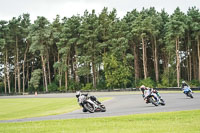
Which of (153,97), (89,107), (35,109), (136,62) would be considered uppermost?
(136,62)

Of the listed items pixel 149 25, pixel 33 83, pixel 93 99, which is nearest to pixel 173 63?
pixel 149 25

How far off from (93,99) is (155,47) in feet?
198

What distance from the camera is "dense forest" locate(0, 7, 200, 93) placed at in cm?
7531

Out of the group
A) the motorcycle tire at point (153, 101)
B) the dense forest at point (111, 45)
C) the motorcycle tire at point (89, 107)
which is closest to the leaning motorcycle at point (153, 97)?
the motorcycle tire at point (153, 101)

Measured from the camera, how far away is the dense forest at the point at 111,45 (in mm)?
75312

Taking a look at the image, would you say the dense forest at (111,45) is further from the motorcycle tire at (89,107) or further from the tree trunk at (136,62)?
the motorcycle tire at (89,107)

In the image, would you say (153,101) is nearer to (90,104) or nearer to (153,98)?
(153,98)

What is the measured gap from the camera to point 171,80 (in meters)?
74.9

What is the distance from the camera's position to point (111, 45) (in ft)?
271

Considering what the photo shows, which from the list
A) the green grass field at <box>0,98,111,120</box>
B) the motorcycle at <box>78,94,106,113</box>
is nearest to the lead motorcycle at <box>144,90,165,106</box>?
the motorcycle at <box>78,94,106,113</box>

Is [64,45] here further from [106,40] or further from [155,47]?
[155,47]

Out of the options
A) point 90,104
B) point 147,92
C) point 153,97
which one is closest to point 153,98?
point 153,97

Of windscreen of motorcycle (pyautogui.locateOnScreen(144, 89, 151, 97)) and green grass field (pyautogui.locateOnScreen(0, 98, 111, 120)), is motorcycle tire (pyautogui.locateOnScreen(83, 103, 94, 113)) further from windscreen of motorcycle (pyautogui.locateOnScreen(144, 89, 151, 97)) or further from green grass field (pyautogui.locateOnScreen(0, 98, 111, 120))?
windscreen of motorcycle (pyautogui.locateOnScreen(144, 89, 151, 97))

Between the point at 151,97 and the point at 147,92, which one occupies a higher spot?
the point at 147,92
